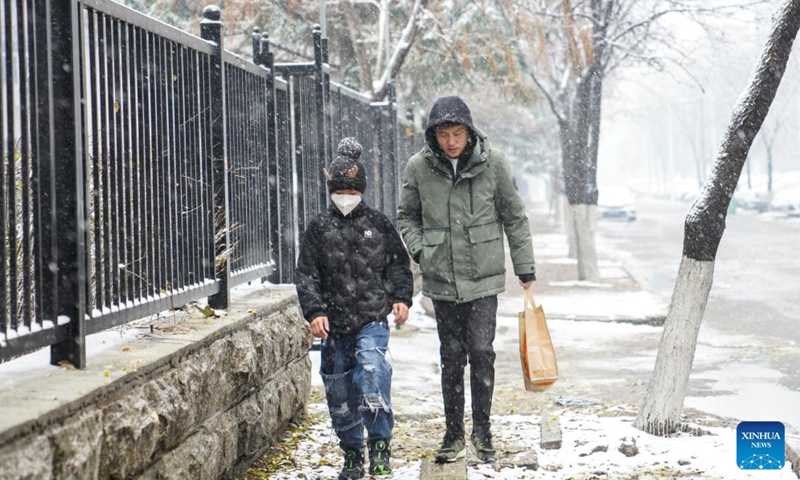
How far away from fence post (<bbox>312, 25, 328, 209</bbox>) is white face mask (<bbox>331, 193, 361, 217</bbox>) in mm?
3567

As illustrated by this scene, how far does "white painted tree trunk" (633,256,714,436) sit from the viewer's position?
6176mm

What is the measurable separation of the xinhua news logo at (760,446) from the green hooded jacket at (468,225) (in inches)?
55.1

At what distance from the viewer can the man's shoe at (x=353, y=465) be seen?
17.4 feet

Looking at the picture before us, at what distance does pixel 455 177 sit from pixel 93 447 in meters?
2.85

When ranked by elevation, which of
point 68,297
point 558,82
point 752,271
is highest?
point 558,82

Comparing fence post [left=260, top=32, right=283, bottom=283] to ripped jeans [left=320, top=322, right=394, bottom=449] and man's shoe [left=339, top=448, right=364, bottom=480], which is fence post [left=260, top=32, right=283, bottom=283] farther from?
man's shoe [left=339, top=448, right=364, bottom=480]

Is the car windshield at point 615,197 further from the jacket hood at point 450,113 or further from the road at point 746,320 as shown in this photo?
the jacket hood at point 450,113

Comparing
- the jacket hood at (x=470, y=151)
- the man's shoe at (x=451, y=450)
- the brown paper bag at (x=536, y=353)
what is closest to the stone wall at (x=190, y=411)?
the man's shoe at (x=451, y=450)

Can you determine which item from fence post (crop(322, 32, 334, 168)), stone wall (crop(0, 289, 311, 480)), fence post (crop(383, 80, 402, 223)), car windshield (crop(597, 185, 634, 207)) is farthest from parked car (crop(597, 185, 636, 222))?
stone wall (crop(0, 289, 311, 480))

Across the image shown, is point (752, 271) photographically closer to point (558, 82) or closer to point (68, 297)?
point (558, 82)

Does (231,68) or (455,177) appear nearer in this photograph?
(455,177)

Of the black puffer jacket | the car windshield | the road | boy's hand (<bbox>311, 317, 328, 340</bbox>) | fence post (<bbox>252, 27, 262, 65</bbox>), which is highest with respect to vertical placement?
fence post (<bbox>252, 27, 262, 65</bbox>)

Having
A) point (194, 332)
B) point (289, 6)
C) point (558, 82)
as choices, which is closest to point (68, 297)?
point (194, 332)

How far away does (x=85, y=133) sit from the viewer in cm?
375
